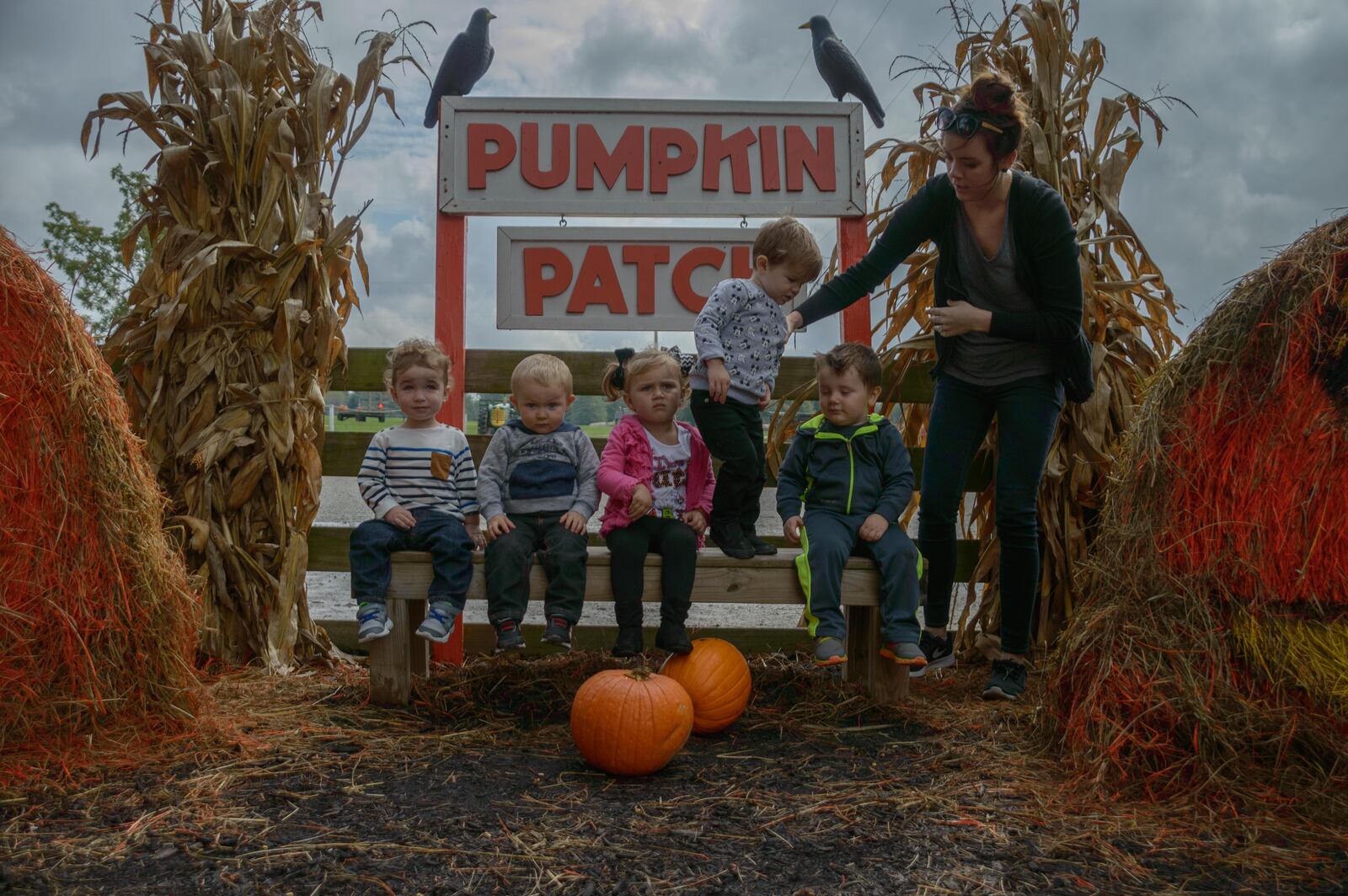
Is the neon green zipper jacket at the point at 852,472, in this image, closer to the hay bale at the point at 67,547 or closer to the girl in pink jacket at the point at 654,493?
the girl in pink jacket at the point at 654,493

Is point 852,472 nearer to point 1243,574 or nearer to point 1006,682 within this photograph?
point 1006,682

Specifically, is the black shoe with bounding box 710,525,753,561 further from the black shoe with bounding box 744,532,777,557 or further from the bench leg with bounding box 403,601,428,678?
the bench leg with bounding box 403,601,428,678

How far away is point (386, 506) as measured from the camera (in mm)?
3588

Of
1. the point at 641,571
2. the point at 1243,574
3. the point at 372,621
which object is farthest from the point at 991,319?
the point at 372,621

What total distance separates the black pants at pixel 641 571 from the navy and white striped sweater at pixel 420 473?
0.63 m

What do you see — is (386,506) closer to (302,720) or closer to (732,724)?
(302,720)

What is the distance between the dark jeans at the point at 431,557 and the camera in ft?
11.2

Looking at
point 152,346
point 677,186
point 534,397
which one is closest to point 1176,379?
point 534,397

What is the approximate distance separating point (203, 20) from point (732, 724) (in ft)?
12.2

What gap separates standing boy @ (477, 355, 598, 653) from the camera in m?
3.39

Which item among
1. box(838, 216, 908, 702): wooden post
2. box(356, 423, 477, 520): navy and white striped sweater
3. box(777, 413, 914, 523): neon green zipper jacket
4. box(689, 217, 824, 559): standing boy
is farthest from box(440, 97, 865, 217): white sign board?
box(838, 216, 908, 702): wooden post

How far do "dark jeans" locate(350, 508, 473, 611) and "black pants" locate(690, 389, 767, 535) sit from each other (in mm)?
924

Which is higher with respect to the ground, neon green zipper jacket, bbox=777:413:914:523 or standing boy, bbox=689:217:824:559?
standing boy, bbox=689:217:824:559

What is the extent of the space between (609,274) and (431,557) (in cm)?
179
